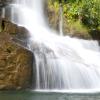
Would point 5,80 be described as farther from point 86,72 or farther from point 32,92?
point 86,72

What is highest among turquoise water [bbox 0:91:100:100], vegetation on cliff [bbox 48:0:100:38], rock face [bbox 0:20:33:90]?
vegetation on cliff [bbox 48:0:100:38]

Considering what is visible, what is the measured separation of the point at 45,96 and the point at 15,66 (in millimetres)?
3185

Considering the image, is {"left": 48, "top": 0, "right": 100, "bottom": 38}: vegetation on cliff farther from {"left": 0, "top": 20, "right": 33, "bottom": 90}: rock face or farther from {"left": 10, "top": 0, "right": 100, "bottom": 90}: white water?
{"left": 0, "top": 20, "right": 33, "bottom": 90}: rock face

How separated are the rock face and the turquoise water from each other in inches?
45.3

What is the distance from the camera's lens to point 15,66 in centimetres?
2039

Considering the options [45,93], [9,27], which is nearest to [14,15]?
[9,27]

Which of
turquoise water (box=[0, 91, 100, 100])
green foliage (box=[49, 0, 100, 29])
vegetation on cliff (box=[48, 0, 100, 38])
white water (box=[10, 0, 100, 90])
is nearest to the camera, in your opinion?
turquoise water (box=[0, 91, 100, 100])

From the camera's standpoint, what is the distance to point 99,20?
3312 cm

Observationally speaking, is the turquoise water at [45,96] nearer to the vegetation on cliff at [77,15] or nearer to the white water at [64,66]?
the white water at [64,66]

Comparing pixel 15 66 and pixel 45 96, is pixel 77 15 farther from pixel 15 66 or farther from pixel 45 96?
pixel 45 96

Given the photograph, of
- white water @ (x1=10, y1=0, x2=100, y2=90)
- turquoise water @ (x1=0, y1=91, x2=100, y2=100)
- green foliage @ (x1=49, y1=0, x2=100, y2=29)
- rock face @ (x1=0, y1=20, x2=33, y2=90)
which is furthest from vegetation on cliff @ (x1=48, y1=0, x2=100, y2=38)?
turquoise water @ (x1=0, y1=91, x2=100, y2=100)

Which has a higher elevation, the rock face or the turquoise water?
the rock face

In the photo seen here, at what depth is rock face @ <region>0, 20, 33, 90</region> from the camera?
20.2 meters

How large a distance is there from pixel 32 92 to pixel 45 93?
0.80 meters
